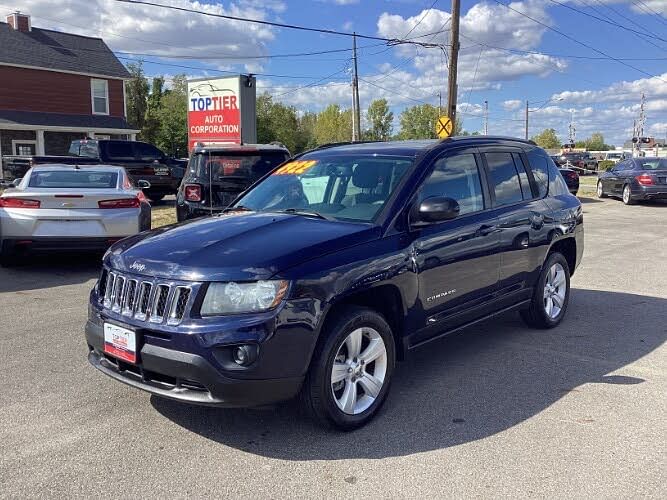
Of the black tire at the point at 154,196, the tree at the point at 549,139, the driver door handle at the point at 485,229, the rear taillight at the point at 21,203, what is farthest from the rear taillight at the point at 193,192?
the tree at the point at 549,139

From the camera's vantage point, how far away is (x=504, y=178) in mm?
5520

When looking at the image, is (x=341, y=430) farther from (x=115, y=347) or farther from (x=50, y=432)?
(x=50, y=432)

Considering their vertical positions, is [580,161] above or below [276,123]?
below

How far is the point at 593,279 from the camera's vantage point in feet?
28.6

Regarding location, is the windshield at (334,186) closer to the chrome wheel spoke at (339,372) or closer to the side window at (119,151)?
the chrome wheel spoke at (339,372)

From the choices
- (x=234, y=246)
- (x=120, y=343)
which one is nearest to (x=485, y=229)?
(x=234, y=246)

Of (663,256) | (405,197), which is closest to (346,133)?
(663,256)

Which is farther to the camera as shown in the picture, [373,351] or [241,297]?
[373,351]

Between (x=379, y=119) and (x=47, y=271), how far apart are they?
255ft

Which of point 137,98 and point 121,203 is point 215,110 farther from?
point 137,98

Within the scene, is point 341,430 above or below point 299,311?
below

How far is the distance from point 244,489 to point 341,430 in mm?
788

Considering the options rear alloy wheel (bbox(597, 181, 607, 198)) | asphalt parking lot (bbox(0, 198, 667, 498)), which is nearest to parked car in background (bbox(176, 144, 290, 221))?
asphalt parking lot (bbox(0, 198, 667, 498))

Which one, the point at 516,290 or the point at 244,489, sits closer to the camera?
the point at 244,489
